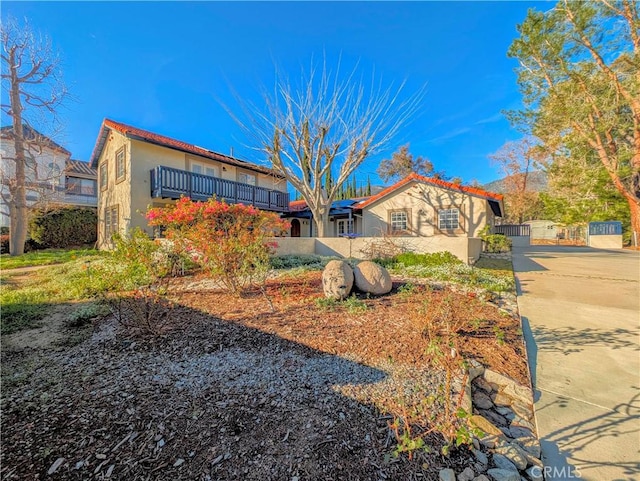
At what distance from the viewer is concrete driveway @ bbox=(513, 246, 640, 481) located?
1.87 meters

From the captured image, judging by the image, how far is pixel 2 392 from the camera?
239 cm

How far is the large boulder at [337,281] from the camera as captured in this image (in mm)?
4996

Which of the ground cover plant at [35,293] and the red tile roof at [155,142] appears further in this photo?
the red tile roof at [155,142]

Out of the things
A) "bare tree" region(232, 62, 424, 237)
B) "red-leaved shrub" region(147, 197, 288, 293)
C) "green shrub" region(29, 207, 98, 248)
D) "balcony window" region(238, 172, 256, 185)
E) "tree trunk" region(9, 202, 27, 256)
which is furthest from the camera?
"balcony window" region(238, 172, 256, 185)

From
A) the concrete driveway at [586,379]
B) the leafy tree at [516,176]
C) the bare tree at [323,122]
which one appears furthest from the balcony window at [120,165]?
the leafy tree at [516,176]

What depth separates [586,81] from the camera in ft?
41.7

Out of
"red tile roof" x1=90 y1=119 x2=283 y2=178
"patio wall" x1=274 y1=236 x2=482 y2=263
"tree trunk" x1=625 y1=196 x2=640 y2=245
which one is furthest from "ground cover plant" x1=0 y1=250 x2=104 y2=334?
→ "tree trunk" x1=625 y1=196 x2=640 y2=245

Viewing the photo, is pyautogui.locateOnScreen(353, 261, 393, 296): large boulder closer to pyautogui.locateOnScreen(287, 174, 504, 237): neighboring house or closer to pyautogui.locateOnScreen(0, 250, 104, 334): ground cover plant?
pyautogui.locateOnScreen(0, 250, 104, 334): ground cover plant

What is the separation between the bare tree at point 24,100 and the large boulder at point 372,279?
17.0 metres

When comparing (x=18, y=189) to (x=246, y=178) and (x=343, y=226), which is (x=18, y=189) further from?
(x=343, y=226)

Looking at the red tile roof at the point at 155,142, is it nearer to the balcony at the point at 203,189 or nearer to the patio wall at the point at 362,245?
the balcony at the point at 203,189

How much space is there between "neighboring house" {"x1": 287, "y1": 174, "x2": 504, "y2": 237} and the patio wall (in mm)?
2439

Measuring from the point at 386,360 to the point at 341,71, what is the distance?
36.8 ft

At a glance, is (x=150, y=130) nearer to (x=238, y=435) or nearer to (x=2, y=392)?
(x=2, y=392)
